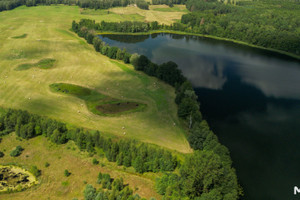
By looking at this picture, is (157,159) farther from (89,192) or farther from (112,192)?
(89,192)

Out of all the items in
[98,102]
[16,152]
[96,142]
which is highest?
[98,102]

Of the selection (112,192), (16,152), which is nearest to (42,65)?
(16,152)

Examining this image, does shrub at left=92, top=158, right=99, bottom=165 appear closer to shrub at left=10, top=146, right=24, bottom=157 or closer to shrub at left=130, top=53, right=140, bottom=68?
shrub at left=10, top=146, right=24, bottom=157

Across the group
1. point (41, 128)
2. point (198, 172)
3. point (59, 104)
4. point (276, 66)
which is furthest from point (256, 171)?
point (276, 66)

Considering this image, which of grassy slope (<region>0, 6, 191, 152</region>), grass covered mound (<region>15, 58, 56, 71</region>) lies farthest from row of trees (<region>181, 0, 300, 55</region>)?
grass covered mound (<region>15, 58, 56, 71</region>)

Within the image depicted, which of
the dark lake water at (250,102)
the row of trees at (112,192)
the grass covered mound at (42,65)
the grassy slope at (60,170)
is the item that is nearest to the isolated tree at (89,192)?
the row of trees at (112,192)

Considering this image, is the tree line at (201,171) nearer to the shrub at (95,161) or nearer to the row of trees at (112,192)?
the row of trees at (112,192)
